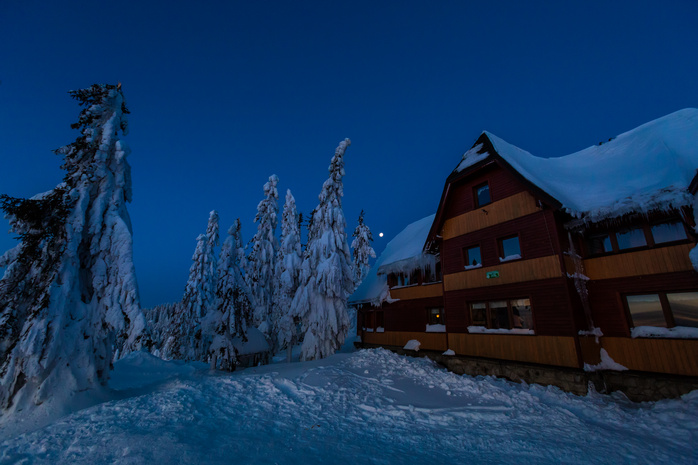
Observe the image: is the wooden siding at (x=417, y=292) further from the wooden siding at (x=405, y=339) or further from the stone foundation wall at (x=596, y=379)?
the stone foundation wall at (x=596, y=379)

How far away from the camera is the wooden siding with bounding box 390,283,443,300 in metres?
16.8

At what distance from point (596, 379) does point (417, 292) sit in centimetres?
938

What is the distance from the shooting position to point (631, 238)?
1043 cm

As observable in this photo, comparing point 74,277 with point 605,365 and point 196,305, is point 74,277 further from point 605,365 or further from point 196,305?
point 196,305

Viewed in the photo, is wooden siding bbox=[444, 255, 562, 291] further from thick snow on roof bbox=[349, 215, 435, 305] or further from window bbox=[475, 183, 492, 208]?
window bbox=[475, 183, 492, 208]

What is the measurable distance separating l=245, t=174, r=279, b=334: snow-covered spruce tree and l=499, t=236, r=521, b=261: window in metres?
23.9

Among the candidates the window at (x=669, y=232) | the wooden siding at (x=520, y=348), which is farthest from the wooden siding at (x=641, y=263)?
the wooden siding at (x=520, y=348)

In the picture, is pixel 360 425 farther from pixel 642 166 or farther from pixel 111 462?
pixel 642 166

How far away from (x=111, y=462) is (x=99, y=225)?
9.71 metres

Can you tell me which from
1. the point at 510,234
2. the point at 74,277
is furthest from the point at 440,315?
the point at 74,277

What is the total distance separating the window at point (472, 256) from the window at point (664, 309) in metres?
5.62

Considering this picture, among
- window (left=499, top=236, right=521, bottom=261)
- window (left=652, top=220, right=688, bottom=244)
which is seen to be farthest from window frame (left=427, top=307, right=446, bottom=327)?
window (left=652, top=220, right=688, bottom=244)

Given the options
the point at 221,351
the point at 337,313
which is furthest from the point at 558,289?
the point at 221,351

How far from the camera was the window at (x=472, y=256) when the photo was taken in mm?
14154
